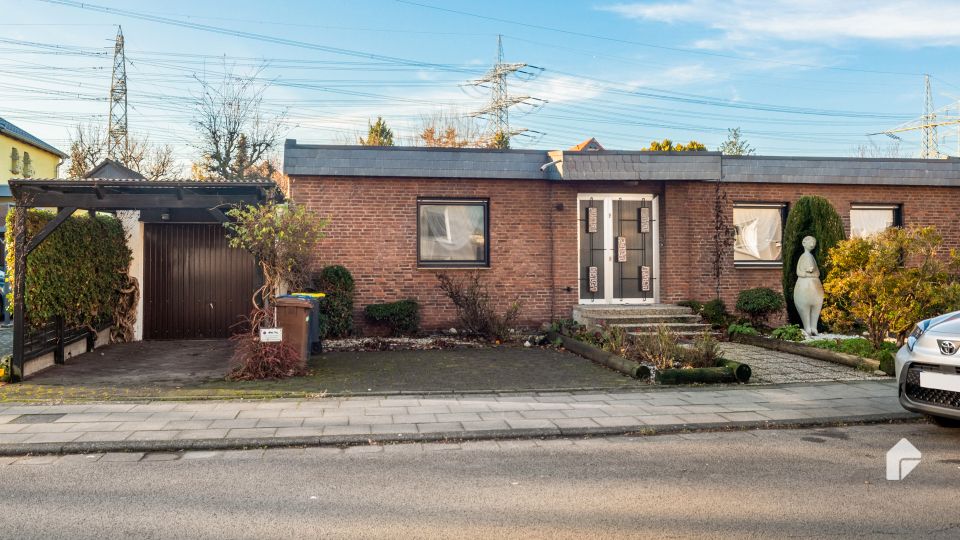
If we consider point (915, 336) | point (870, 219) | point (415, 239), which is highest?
point (870, 219)

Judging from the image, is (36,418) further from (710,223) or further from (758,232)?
(758,232)

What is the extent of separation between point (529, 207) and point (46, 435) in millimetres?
9424

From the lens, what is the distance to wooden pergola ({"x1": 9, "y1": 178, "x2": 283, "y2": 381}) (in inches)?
353

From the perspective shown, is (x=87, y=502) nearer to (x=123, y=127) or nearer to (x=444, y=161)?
(x=444, y=161)

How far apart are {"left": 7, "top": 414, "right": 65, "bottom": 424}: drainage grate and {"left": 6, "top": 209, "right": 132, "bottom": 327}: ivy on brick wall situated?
9.28ft

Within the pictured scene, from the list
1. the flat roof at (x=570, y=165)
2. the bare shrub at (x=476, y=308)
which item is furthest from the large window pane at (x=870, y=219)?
the bare shrub at (x=476, y=308)

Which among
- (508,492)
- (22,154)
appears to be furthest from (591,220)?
(22,154)

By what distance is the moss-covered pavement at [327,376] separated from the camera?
813 cm

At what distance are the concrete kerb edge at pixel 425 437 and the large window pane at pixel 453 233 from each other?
7.50 meters

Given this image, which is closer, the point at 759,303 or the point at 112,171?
the point at 112,171

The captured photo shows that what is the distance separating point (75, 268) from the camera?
10367 mm

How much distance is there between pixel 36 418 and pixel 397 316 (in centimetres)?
674

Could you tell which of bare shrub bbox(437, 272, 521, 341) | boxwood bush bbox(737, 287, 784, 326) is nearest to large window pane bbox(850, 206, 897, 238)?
boxwood bush bbox(737, 287, 784, 326)

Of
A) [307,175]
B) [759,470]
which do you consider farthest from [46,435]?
[307,175]
